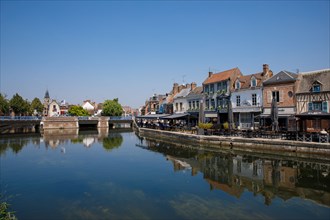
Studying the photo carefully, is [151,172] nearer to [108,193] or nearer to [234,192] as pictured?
[108,193]

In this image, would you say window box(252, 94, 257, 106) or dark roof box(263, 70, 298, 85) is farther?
window box(252, 94, 257, 106)

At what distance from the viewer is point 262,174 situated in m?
14.5

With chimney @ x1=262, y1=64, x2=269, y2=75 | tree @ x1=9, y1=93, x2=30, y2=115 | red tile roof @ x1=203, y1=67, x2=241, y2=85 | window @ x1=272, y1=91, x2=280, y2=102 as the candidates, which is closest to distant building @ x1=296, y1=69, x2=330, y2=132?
window @ x1=272, y1=91, x2=280, y2=102

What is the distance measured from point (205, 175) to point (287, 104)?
16.6 m

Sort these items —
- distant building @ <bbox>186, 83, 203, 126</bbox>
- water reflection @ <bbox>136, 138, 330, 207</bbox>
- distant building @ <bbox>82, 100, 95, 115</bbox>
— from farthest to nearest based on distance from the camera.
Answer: distant building @ <bbox>82, 100, 95, 115</bbox>, distant building @ <bbox>186, 83, 203, 126</bbox>, water reflection @ <bbox>136, 138, 330, 207</bbox>

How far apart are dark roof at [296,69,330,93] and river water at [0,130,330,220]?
10167mm

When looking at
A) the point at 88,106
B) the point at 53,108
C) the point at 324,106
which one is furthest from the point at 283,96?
the point at 88,106

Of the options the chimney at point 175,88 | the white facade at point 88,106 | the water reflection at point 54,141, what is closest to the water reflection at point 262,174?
the water reflection at point 54,141

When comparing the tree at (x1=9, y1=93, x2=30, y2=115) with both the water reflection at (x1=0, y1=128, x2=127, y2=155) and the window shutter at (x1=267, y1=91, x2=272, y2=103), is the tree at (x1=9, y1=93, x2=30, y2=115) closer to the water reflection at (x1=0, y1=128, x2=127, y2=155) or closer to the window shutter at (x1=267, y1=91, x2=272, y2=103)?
the water reflection at (x1=0, y1=128, x2=127, y2=155)

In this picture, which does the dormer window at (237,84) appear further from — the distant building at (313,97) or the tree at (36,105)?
the tree at (36,105)

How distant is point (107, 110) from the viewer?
78.7 metres

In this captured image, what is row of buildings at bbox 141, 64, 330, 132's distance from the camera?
23891 millimetres

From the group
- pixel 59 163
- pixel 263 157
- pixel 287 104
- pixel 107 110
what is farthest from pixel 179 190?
pixel 107 110

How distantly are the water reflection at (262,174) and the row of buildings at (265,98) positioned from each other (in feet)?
22.6
